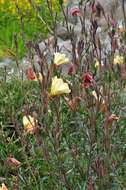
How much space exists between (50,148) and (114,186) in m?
0.60

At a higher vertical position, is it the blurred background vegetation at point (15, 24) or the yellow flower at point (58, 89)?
the blurred background vegetation at point (15, 24)

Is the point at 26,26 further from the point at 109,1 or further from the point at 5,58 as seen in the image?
the point at 109,1

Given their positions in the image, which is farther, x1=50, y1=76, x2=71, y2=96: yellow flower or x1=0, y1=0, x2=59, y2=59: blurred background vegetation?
x1=0, y1=0, x2=59, y2=59: blurred background vegetation

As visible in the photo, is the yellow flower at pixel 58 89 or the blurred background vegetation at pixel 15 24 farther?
the blurred background vegetation at pixel 15 24

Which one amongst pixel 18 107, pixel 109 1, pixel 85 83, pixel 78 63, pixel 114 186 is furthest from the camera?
pixel 109 1

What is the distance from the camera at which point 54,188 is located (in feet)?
9.66

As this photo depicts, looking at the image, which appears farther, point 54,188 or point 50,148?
point 50,148

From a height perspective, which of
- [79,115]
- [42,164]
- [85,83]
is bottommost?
[42,164]

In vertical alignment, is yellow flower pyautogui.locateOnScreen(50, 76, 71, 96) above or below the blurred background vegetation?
below

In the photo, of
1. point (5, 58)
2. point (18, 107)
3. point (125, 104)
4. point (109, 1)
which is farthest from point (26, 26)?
point (125, 104)

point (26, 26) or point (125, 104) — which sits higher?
point (26, 26)

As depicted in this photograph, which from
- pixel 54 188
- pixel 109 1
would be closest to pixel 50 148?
pixel 54 188

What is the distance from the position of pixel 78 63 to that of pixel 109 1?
6437 millimetres

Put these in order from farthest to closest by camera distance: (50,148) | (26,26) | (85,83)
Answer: (26,26) → (50,148) → (85,83)
